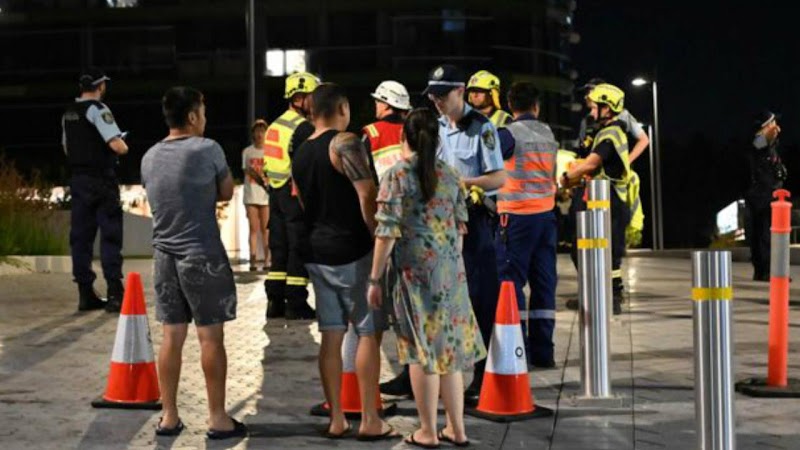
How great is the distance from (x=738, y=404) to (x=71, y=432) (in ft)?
11.9

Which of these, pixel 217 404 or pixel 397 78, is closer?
pixel 217 404

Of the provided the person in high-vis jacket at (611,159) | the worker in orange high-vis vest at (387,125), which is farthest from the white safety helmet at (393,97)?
the person in high-vis jacket at (611,159)

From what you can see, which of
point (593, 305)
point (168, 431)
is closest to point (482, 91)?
point (593, 305)

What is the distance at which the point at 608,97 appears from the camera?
13500 millimetres

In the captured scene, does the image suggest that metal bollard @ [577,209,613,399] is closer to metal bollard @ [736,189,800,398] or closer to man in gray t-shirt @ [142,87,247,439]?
metal bollard @ [736,189,800,398]

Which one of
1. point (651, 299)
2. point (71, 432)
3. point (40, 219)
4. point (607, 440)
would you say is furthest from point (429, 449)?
point (40, 219)

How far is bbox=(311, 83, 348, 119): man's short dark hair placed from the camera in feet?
27.1

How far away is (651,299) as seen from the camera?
Result: 16.2 meters

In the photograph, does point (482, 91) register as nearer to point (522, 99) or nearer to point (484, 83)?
point (484, 83)

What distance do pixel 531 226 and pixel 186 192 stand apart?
10.1ft

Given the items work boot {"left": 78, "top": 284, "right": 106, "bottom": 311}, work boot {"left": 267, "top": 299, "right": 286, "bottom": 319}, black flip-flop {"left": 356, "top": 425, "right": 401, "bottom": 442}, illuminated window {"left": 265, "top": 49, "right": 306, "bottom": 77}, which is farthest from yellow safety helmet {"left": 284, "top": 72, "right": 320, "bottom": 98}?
illuminated window {"left": 265, "top": 49, "right": 306, "bottom": 77}

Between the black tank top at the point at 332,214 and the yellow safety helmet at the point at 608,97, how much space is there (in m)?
5.71

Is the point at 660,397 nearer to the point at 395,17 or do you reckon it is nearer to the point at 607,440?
the point at 607,440

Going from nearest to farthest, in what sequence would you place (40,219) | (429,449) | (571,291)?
(429,449), (571,291), (40,219)
